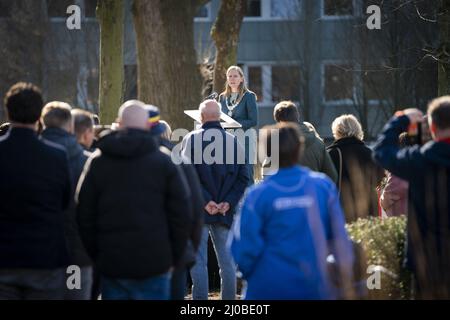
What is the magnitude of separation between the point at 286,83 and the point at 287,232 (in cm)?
3343

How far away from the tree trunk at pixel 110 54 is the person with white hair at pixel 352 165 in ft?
27.9

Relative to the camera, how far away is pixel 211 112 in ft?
32.5

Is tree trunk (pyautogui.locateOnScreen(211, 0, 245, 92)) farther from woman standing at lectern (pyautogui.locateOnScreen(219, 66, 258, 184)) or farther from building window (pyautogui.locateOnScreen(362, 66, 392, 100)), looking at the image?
building window (pyautogui.locateOnScreen(362, 66, 392, 100))

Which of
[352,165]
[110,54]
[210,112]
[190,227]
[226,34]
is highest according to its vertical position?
[226,34]

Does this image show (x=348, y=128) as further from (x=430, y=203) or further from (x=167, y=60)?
(x=167, y=60)

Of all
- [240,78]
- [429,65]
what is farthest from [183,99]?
[429,65]

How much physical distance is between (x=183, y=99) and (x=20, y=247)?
10.3m

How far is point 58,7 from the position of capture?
114 feet

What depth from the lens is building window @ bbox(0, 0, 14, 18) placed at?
33.1 m

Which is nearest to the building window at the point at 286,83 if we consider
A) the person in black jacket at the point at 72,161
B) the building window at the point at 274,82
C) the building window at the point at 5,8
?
the building window at the point at 274,82

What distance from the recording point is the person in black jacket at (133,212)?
6.70m

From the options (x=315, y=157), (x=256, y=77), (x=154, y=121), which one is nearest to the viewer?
(x=154, y=121)

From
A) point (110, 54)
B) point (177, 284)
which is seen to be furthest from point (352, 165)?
point (110, 54)
